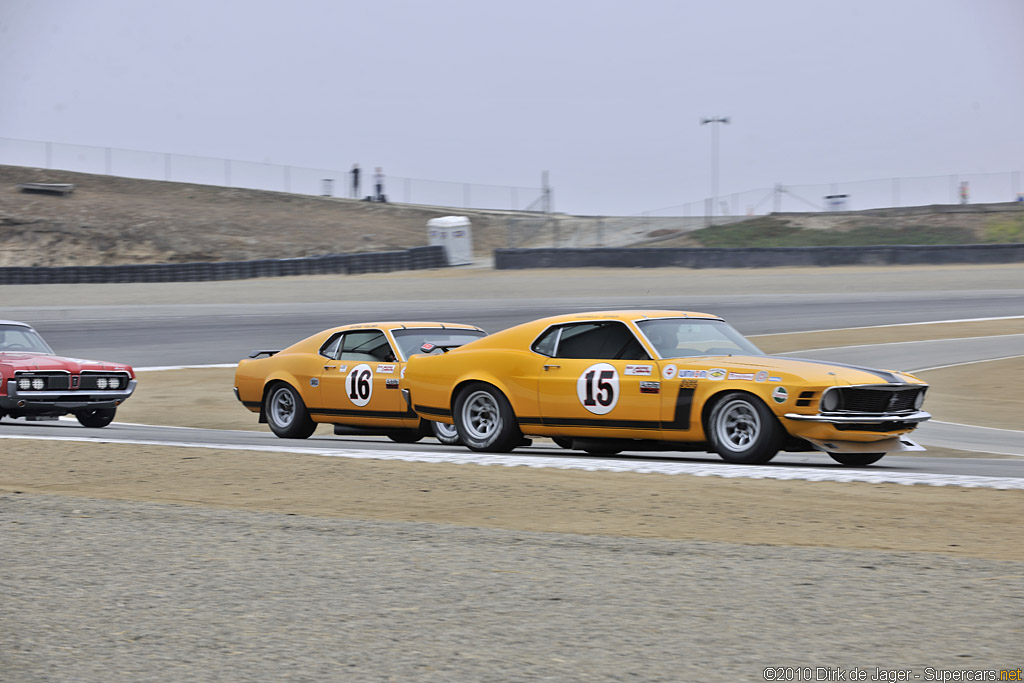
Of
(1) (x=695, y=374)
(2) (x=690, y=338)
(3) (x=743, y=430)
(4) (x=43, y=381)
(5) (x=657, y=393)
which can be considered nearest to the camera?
(3) (x=743, y=430)

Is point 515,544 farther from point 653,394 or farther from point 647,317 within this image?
point 647,317

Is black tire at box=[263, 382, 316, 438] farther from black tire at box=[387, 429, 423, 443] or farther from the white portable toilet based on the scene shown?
the white portable toilet

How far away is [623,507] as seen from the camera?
22.0ft

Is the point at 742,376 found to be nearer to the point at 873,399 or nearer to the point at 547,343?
the point at 873,399

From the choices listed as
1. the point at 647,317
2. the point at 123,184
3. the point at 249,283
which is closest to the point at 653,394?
the point at 647,317

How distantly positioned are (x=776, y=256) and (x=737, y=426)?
29.9 meters

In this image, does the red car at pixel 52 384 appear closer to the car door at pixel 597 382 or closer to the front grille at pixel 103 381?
the front grille at pixel 103 381

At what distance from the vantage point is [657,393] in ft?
28.9

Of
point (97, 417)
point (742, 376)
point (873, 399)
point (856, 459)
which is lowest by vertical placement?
point (97, 417)

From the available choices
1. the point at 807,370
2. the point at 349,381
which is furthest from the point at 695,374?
the point at 349,381

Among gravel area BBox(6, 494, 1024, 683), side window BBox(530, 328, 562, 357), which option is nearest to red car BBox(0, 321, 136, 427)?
side window BBox(530, 328, 562, 357)

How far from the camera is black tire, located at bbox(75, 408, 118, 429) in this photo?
14570 millimetres

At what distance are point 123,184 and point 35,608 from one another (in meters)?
59.8

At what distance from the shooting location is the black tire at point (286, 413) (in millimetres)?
12133
